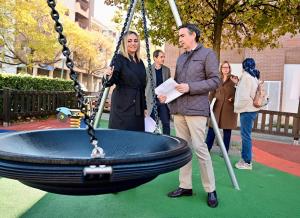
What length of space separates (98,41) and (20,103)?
26.9 metres

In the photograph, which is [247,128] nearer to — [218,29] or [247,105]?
[247,105]

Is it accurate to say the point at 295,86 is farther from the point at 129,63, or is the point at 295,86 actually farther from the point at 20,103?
the point at 129,63

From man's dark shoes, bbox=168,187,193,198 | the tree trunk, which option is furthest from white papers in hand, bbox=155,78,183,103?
the tree trunk

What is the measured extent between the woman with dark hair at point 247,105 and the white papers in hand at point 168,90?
2318mm

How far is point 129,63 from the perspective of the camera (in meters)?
3.54

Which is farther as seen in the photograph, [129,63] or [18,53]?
[18,53]

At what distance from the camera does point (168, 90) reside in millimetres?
3387

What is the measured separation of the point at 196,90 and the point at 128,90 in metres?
0.70

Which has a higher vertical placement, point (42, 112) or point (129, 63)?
point (129, 63)

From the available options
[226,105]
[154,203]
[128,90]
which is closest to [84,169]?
[128,90]

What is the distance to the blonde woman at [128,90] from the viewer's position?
11.5 feet

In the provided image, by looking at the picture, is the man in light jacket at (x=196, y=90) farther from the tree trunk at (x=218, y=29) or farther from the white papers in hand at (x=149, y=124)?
the tree trunk at (x=218, y=29)

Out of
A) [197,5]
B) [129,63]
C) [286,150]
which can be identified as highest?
[197,5]

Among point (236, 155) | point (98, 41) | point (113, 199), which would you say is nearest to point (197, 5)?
point (236, 155)
